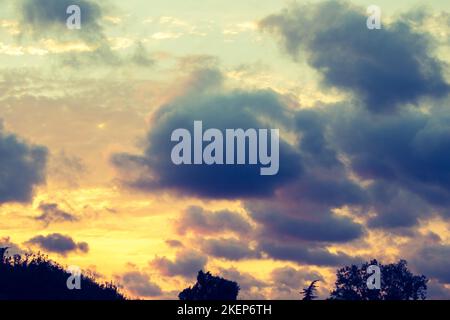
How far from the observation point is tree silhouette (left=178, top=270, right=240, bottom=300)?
585 ft

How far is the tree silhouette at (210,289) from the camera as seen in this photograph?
585 ft

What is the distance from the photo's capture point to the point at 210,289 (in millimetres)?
179750
